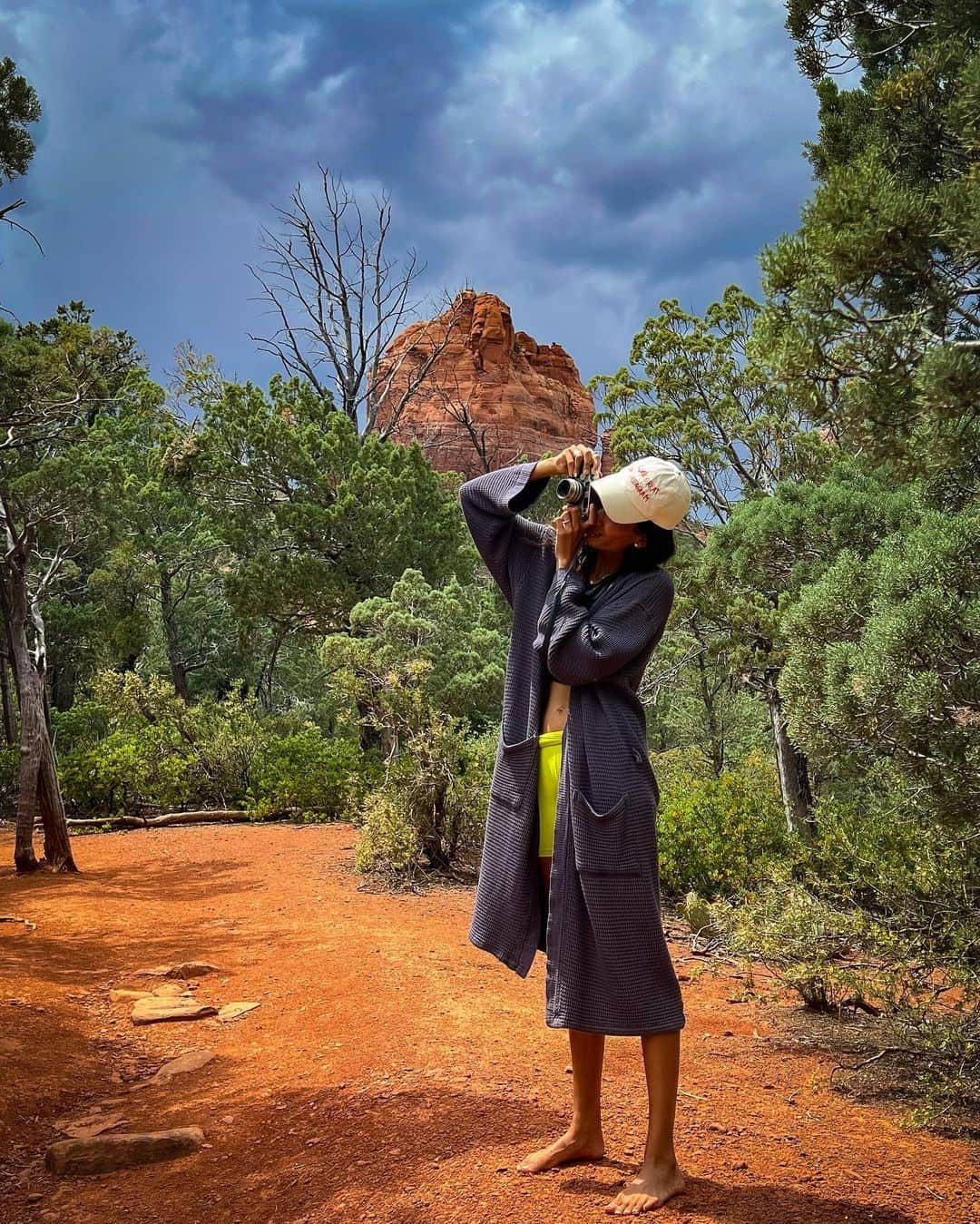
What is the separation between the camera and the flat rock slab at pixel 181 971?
17.8ft

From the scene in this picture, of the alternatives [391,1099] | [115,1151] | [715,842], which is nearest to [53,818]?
[715,842]

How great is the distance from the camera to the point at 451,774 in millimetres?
8625

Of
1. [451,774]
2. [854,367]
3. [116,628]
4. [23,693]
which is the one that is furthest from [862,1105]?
[116,628]

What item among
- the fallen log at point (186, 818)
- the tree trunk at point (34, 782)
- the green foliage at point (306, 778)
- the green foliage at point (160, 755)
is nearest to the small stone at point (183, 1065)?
the tree trunk at point (34, 782)

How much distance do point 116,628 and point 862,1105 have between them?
55.1 feet

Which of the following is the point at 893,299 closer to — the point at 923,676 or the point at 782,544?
the point at 923,676

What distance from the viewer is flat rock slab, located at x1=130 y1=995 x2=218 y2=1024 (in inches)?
183

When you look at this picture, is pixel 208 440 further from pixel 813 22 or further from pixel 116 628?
pixel 813 22

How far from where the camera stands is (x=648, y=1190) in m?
2.28

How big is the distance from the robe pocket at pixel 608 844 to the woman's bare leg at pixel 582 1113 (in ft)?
0.61

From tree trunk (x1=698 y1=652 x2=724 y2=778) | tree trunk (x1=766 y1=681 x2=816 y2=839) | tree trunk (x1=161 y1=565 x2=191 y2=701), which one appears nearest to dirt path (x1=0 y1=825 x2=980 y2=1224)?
tree trunk (x1=766 y1=681 x2=816 y2=839)

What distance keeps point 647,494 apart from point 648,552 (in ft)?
0.67

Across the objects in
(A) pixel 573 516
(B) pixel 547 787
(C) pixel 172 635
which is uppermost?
(C) pixel 172 635

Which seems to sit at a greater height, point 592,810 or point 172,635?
point 172,635
